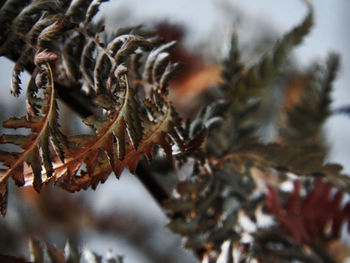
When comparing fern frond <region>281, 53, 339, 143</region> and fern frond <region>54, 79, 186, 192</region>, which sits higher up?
fern frond <region>281, 53, 339, 143</region>

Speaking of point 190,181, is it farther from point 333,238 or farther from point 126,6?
point 126,6

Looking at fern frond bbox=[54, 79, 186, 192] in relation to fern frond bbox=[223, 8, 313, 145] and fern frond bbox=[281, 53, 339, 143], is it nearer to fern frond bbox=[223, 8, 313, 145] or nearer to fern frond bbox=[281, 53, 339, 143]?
fern frond bbox=[223, 8, 313, 145]

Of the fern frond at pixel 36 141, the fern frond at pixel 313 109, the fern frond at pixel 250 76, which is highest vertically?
the fern frond at pixel 313 109

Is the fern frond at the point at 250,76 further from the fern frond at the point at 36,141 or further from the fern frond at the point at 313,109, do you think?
the fern frond at the point at 36,141

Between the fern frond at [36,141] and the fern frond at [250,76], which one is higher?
the fern frond at [250,76]

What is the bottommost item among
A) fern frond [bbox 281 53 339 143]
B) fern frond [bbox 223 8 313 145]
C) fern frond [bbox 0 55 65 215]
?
fern frond [bbox 0 55 65 215]

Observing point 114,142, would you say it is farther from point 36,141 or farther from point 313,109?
point 313,109

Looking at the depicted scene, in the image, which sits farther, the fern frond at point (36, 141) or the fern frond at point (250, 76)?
the fern frond at point (250, 76)

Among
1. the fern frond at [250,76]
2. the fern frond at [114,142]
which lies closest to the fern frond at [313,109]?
the fern frond at [250,76]

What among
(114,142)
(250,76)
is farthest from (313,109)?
(114,142)

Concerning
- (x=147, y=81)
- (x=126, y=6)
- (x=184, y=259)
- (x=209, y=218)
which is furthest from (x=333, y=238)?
(x=126, y=6)

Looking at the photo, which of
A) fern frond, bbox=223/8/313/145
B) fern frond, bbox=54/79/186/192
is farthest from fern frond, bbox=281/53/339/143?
fern frond, bbox=54/79/186/192
